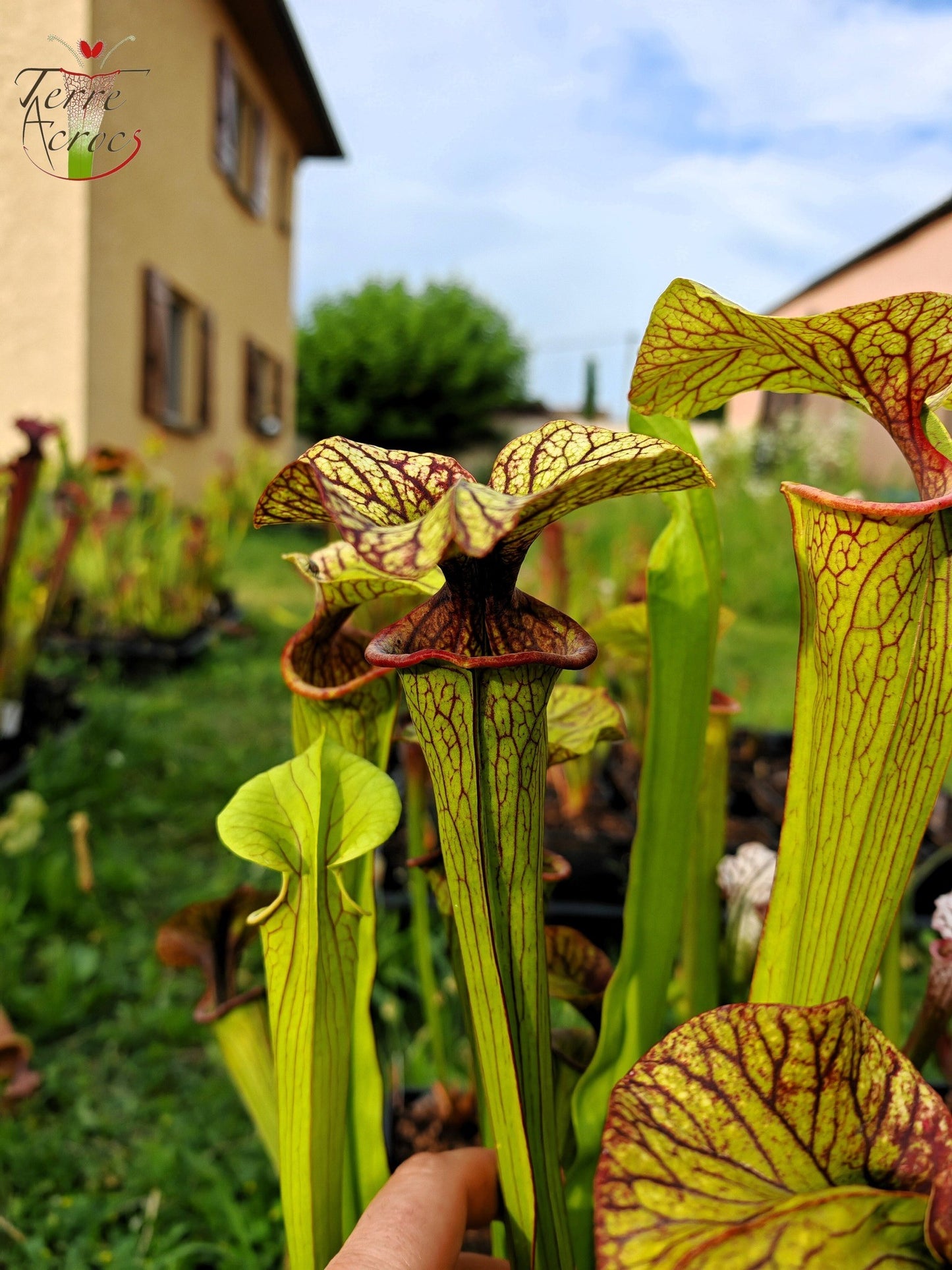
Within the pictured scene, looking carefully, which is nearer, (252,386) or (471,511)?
(471,511)

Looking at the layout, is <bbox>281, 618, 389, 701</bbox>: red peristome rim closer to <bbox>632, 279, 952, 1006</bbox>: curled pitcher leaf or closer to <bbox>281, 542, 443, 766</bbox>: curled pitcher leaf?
<bbox>281, 542, 443, 766</bbox>: curled pitcher leaf

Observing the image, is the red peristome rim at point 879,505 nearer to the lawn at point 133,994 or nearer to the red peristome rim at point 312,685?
the red peristome rim at point 312,685

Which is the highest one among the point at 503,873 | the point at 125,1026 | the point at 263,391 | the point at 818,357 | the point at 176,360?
the point at 263,391

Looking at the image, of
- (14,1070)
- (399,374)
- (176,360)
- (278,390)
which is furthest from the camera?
(399,374)

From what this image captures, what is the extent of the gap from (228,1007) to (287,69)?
380 inches

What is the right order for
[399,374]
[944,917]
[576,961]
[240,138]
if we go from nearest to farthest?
[944,917]
[576,961]
[240,138]
[399,374]

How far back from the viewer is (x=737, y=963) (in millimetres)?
796

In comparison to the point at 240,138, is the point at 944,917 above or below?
below

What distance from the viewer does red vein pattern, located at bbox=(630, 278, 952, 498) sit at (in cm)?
43

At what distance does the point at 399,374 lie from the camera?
17.5m

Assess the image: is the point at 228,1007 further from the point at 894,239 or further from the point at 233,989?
the point at 894,239

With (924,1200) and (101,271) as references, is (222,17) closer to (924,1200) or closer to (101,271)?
(101,271)

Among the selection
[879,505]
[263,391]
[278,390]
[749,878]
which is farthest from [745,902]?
[278,390]

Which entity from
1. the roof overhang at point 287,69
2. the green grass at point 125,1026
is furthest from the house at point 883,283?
the green grass at point 125,1026
